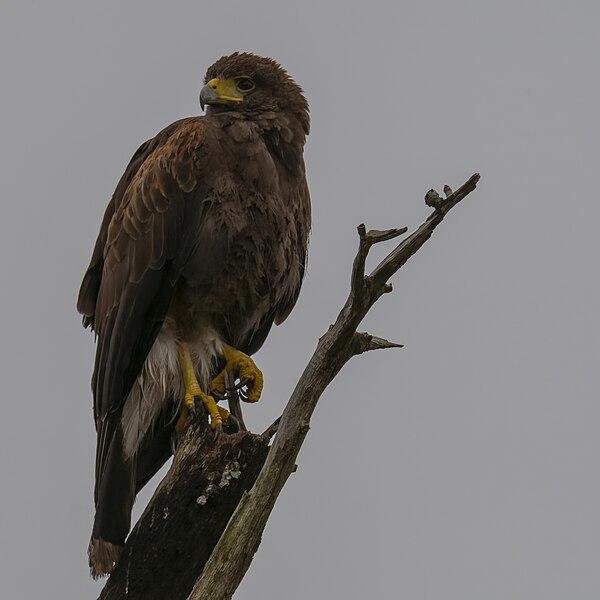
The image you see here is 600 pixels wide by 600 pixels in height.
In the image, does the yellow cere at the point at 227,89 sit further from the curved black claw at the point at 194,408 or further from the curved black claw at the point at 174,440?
the curved black claw at the point at 174,440

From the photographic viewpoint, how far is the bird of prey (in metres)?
6.45

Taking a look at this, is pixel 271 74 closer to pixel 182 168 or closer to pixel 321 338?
pixel 182 168

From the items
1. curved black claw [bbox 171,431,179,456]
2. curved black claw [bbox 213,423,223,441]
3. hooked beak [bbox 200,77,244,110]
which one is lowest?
curved black claw [bbox 213,423,223,441]

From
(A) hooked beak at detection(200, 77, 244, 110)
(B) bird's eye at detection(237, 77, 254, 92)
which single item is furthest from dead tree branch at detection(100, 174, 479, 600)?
(B) bird's eye at detection(237, 77, 254, 92)

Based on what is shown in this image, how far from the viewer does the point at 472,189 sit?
5.10 meters

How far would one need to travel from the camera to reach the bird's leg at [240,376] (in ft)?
22.2

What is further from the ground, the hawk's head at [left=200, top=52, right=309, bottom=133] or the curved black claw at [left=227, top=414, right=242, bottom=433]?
the hawk's head at [left=200, top=52, right=309, bottom=133]

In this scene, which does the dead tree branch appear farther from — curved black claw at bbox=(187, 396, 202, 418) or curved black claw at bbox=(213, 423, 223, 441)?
curved black claw at bbox=(187, 396, 202, 418)

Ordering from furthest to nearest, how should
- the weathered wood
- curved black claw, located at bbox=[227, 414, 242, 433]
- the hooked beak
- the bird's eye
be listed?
the bird's eye < the hooked beak < curved black claw, located at bbox=[227, 414, 242, 433] < the weathered wood

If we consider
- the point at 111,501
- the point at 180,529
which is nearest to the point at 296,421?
the point at 180,529

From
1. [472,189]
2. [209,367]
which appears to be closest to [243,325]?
[209,367]

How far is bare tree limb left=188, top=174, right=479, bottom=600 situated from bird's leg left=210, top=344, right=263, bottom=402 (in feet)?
5.13

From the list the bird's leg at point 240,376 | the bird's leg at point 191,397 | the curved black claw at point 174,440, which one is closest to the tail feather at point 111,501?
the curved black claw at point 174,440

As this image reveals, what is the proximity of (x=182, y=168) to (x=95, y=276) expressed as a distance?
1028mm
